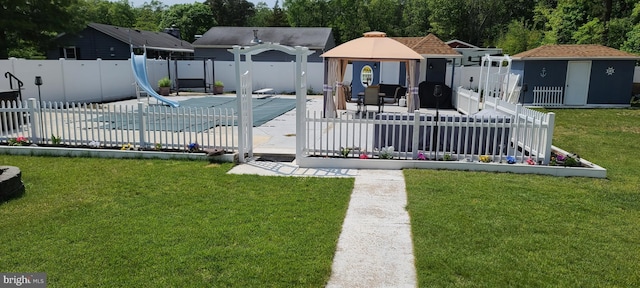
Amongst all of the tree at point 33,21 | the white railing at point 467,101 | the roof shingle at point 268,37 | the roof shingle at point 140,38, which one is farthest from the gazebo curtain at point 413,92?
the tree at point 33,21

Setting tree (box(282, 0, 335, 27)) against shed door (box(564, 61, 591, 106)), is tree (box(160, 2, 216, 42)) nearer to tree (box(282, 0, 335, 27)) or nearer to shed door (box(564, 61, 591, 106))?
tree (box(282, 0, 335, 27))

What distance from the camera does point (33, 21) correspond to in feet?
83.8

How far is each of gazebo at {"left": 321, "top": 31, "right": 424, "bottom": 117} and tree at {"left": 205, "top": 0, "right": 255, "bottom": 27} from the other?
54.4 metres

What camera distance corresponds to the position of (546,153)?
769cm

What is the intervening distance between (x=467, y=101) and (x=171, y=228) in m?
12.3

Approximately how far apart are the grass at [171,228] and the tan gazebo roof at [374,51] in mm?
6745

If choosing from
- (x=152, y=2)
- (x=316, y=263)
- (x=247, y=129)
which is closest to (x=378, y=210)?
(x=316, y=263)

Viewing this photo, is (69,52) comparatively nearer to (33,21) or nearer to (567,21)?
(33,21)

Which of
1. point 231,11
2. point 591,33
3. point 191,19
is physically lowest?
point 591,33

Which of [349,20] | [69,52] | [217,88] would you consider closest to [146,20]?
[349,20]

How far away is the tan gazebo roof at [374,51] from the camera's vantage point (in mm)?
12781

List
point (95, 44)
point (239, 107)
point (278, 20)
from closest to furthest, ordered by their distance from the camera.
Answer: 1. point (239, 107)
2. point (95, 44)
3. point (278, 20)

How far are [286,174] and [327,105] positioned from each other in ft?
23.0

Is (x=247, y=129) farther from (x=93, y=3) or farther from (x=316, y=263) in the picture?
(x=93, y=3)
